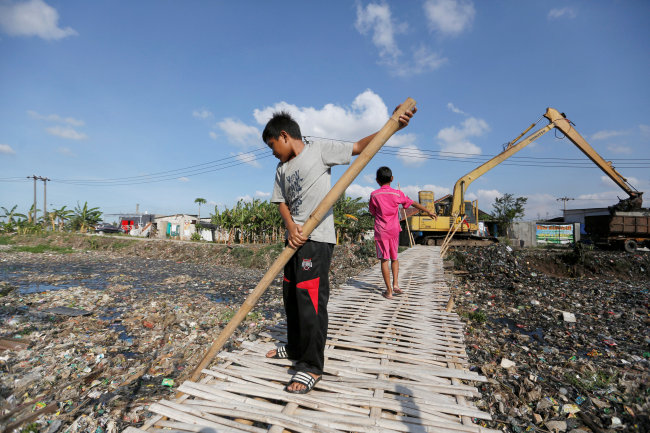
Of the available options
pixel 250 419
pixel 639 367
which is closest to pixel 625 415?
pixel 639 367

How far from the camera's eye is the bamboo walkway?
1492mm

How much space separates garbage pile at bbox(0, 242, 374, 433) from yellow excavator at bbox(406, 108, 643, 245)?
10027 millimetres

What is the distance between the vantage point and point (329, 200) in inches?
72.2

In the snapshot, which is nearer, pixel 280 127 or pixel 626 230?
pixel 280 127

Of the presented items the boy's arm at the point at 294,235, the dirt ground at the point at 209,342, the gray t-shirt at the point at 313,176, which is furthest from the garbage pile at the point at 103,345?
the gray t-shirt at the point at 313,176

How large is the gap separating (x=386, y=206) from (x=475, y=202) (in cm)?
1253

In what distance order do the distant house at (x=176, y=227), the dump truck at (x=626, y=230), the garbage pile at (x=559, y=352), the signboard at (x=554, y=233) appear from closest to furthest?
the garbage pile at (x=559, y=352)
the dump truck at (x=626, y=230)
the signboard at (x=554, y=233)
the distant house at (x=176, y=227)

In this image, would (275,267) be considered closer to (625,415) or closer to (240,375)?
(240,375)

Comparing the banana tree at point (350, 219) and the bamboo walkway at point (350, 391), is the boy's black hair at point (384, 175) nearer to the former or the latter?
the bamboo walkway at point (350, 391)

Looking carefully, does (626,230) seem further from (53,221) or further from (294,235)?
(53,221)

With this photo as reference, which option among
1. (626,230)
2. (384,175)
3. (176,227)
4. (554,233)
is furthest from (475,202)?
(176,227)

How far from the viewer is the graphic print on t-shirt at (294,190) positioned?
6.77 ft

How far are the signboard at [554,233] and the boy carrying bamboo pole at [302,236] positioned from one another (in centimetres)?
2500

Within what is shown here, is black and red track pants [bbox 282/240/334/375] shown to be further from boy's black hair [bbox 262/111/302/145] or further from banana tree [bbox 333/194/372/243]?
banana tree [bbox 333/194/372/243]
